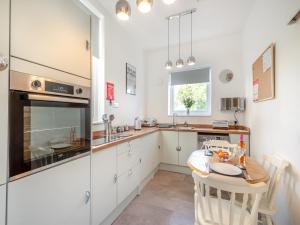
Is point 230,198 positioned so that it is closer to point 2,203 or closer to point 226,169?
point 226,169

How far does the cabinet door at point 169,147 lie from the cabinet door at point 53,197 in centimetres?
210

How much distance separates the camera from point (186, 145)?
3043 mm

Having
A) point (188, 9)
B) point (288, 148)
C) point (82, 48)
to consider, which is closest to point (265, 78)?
point (288, 148)

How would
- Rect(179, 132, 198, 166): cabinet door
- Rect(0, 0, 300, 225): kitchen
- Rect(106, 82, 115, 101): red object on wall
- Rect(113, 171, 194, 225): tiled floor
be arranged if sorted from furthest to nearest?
Rect(179, 132, 198, 166): cabinet door, Rect(106, 82, 115, 101): red object on wall, Rect(113, 171, 194, 225): tiled floor, Rect(0, 0, 300, 225): kitchen

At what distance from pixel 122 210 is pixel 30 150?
146 cm

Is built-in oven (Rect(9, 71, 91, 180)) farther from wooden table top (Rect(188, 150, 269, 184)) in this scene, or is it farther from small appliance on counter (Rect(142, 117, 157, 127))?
small appliance on counter (Rect(142, 117, 157, 127))

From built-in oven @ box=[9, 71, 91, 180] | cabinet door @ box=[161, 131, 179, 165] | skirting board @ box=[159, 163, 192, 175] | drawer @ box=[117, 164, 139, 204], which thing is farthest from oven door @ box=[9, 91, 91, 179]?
skirting board @ box=[159, 163, 192, 175]

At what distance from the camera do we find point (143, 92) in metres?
3.82

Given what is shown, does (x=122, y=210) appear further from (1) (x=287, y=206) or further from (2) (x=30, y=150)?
(1) (x=287, y=206)

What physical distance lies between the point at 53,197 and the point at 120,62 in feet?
7.83

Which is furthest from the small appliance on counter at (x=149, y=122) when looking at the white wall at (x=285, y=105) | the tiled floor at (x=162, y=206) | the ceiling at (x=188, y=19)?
the white wall at (x=285, y=105)

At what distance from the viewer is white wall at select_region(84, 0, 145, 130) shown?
2.48 meters

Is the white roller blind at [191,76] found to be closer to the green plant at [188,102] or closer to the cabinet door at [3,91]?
the green plant at [188,102]

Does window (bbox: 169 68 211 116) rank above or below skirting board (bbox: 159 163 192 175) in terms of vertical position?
above
